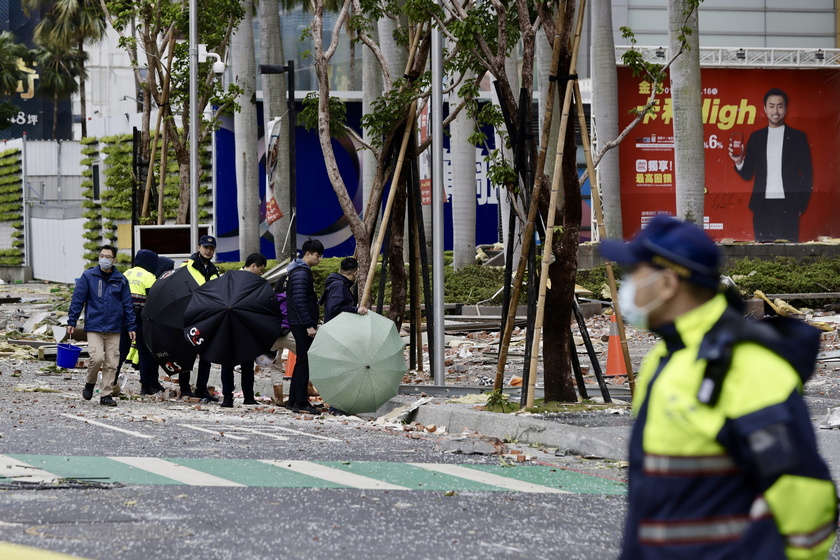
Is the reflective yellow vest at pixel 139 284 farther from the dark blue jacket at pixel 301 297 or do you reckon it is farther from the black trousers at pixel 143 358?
the dark blue jacket at pixel 301 297

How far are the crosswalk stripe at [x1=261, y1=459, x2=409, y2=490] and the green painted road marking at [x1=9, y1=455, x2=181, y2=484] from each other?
0.98 metres

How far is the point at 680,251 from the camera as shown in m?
3.25

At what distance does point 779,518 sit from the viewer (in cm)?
301

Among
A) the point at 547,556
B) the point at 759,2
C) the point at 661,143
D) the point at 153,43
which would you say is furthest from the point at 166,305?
the point at 759,2

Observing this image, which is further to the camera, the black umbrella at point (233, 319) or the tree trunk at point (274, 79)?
the tree trunk at point (274, 79)

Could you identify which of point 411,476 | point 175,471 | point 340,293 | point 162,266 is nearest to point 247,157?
point 162,266

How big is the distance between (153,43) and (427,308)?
60.7ft

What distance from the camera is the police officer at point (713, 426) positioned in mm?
3012

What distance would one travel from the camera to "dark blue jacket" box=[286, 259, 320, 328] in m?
13.8

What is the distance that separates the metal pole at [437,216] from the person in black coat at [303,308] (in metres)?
1.52

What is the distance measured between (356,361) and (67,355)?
8.64 metres

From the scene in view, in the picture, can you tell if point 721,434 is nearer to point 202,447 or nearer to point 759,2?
point 202,447

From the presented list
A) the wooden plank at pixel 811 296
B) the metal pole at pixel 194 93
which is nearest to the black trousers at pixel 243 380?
the metal pole at pixel 194 93

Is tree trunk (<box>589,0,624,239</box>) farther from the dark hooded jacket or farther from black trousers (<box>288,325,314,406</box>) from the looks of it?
black trousers (<box>288,325,314,406</box>)
